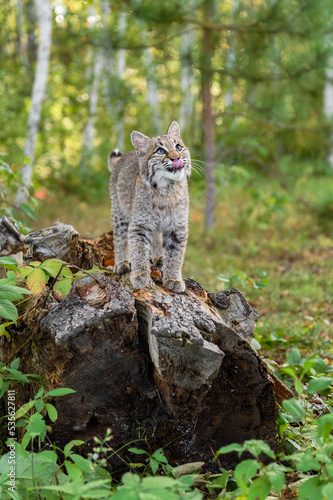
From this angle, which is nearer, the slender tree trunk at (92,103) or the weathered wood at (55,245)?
the weathered wood at (55,245)

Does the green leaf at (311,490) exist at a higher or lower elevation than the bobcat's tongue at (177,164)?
lower

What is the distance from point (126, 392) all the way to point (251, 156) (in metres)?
7.94

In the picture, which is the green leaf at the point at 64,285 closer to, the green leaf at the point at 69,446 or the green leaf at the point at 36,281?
the green leaf at the point at 36,281

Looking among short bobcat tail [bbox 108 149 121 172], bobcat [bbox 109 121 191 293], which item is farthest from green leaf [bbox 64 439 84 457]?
short bobcat tail [bbox 108 149 121 172]

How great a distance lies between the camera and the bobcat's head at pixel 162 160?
3.46 meters

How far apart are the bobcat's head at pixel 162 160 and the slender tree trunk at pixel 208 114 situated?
499cm

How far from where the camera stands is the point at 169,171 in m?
3.47

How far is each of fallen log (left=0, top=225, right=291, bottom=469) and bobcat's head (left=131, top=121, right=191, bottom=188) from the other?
103cm

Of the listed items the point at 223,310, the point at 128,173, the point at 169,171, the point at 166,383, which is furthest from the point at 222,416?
the point at 128,173

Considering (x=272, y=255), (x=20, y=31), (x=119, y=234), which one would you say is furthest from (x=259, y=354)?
(x=20, y=31)

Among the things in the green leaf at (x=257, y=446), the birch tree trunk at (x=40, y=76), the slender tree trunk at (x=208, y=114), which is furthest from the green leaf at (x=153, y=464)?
the birch tree trunk at (x=40, y=76)

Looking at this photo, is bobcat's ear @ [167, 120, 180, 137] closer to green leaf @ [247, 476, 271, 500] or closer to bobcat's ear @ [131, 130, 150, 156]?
bobcat's ear @ [131, 130, 150, 156]

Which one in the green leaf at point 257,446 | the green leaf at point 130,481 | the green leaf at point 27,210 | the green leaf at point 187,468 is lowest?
the green leaf at point 187,468

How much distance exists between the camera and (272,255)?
8.38 meters
